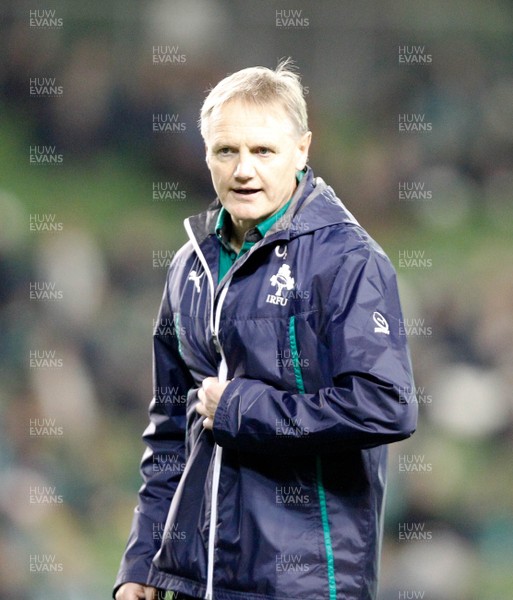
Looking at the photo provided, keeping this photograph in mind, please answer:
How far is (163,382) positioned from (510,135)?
2055mm

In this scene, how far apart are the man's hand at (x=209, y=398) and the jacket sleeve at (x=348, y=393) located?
2 centimetres

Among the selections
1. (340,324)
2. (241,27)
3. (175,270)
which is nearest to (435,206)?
(241,27)

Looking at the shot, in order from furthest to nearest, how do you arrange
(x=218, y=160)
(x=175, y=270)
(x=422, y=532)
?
(x=422, y=532) → (x=175, y=270) → (x=218, y=160)

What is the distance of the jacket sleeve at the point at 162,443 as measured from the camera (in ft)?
5.37

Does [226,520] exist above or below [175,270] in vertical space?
below

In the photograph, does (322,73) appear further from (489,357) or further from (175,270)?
(175,270)

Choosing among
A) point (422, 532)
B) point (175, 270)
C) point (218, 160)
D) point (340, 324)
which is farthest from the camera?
point (422, 532)

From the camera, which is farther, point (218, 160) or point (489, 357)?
point (489, 357)

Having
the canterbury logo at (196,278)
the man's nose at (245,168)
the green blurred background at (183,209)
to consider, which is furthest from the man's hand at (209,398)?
the green blurred background at (183,209)

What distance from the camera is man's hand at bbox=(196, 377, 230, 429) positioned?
1418 millimetres

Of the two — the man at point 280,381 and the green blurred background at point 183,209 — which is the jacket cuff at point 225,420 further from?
the green blurred background at point 183,209

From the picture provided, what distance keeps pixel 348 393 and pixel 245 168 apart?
36 cm


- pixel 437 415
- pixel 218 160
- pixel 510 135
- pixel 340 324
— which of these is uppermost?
pixel 510 135

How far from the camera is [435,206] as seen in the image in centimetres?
335
